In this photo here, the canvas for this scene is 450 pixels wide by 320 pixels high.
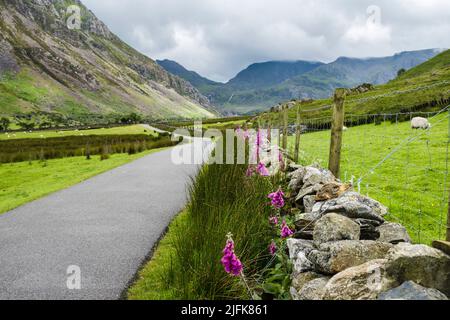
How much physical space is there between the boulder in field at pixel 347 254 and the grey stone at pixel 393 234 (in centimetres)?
37

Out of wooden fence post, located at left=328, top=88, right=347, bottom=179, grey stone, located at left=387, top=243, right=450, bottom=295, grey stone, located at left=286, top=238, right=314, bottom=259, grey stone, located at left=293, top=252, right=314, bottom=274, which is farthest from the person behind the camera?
wooden fence post, located at left=328, top=88, right=347, bottom=179

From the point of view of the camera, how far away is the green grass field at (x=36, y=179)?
10539 millimetres

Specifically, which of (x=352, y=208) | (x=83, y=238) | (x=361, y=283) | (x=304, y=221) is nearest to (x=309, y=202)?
(x=304, y=221)

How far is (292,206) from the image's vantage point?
6.24 meters

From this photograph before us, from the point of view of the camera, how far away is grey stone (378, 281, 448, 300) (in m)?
2.28

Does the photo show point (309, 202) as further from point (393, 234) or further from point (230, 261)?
point (230, 261)

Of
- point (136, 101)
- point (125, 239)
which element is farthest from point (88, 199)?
point (136, 101)

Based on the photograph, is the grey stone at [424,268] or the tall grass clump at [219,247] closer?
the grey stone at [424,268]

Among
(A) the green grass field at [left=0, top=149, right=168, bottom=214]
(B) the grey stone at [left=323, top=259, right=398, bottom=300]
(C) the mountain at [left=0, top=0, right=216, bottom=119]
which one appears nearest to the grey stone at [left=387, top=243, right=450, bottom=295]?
(B) the grey stone at [left=323, top=259, right=398, bottom=300]

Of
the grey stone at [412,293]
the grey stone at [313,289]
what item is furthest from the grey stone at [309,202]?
the grey stone at [412,293]

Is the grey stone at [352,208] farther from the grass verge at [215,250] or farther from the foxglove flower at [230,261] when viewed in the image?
the foxglove flower at [230,261]

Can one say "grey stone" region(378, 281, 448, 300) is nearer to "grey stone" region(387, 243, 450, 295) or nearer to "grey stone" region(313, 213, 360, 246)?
"grey stone" region(387, 243, 450, 295)

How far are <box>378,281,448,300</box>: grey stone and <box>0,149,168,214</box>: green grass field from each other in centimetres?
889

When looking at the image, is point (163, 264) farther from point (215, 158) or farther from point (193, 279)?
point (215, 158)
